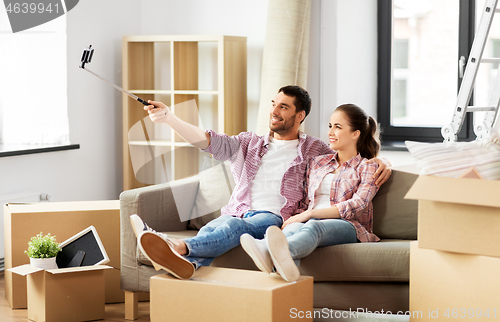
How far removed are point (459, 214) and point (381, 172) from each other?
2.23 feet

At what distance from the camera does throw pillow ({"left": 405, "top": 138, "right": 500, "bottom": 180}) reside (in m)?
1.80

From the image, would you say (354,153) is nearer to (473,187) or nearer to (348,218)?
(348,218)

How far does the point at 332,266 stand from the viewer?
2172mm

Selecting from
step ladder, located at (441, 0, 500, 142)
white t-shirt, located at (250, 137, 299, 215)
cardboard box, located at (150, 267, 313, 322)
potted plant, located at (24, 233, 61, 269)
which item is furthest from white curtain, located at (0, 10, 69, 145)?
step ladder, located at (441, 0, 500, 142)

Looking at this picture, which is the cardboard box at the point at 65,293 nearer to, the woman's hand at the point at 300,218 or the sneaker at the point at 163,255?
the sneaker at the point at 163,255

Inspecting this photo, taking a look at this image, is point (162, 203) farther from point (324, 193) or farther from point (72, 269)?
point (324, 193)

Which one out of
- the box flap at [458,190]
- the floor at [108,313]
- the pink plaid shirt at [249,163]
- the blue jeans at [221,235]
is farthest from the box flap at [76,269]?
the box flap at [458,190]

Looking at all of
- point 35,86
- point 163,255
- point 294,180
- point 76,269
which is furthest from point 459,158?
point 35,86

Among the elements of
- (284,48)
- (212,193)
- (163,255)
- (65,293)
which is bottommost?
(65,293)

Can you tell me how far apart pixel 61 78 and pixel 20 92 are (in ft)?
0.77

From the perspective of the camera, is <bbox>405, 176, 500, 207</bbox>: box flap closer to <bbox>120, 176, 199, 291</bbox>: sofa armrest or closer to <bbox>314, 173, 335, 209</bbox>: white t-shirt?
<bbox>314, 173, 335, 209</bbox>: white t-shirt

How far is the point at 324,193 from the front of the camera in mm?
2488

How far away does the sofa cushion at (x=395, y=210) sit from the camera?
2510mm

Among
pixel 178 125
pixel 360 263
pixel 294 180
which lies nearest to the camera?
pixel 360 263
